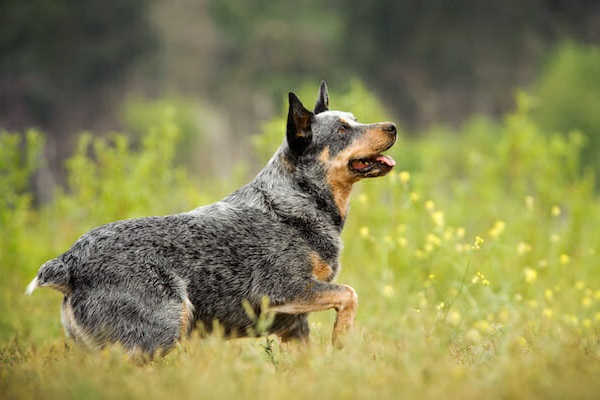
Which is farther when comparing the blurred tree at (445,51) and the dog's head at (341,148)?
the blurred tree at (445,51)

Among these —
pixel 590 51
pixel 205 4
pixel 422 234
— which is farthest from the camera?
pixel 205 4

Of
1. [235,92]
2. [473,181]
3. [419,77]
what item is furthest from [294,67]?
[473,181]

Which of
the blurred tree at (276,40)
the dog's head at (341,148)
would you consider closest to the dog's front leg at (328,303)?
the dog's head at (341,148)

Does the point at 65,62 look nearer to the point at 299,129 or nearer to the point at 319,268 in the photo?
the point at 299,129

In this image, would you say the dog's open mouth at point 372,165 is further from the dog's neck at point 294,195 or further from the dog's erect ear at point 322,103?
the dog's erect ear at point 322,103

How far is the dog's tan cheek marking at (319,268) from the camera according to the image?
4535mm

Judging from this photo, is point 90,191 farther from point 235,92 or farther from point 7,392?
point 235,92

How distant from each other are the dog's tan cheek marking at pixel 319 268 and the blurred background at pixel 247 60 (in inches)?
689

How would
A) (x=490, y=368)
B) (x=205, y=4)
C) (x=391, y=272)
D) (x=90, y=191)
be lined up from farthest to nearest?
(x=205, y=4)
(x=90, y=191)
(x=391, y=272)
(x=490, y=368)

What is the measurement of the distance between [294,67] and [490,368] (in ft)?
70.2

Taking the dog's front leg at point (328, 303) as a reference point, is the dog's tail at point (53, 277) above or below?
above

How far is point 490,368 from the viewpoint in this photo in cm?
368

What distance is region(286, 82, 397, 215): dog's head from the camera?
4.75 metres

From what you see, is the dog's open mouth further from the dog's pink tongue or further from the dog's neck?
the dog's neck
